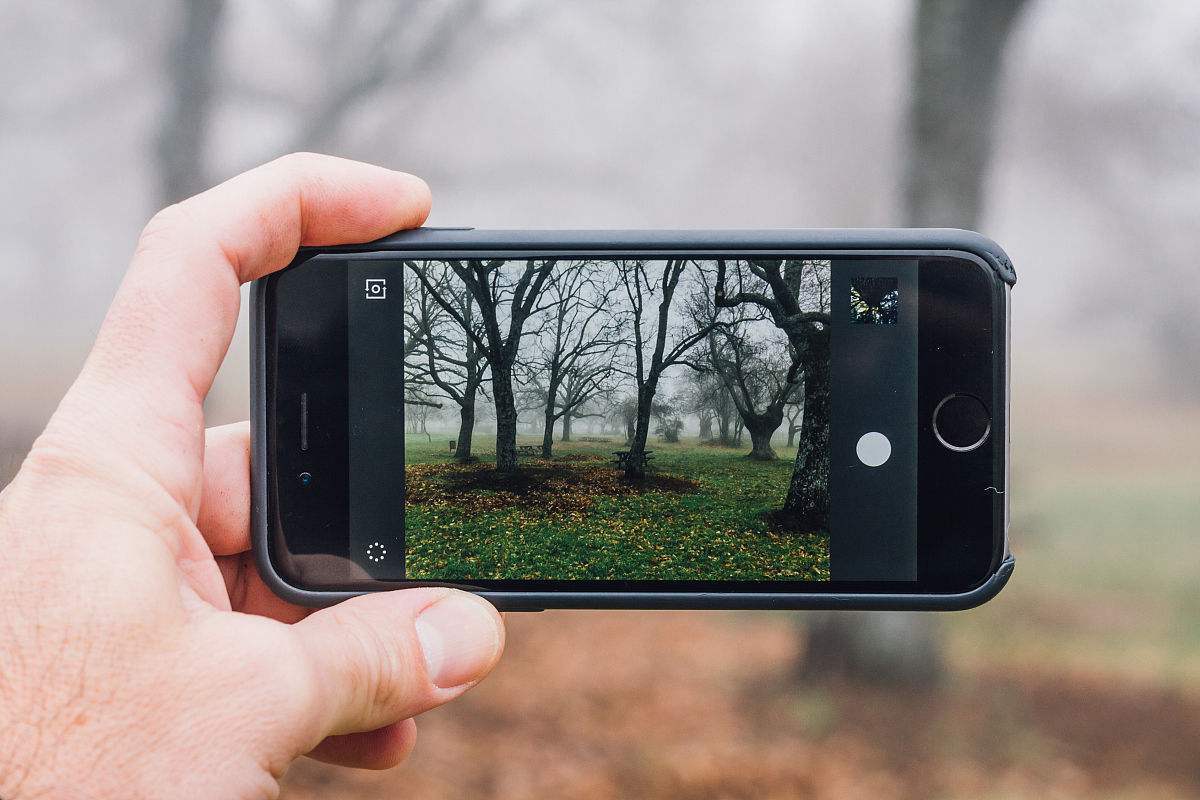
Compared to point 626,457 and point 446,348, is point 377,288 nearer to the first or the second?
point 446,348

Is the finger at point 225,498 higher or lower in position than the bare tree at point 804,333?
lower

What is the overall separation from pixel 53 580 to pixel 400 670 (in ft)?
0.89

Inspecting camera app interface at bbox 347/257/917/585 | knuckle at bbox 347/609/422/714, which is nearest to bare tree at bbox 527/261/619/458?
camera app interface at bbox 347/257/917/585

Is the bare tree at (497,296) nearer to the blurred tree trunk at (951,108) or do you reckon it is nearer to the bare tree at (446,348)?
the bare tree at (446,348)

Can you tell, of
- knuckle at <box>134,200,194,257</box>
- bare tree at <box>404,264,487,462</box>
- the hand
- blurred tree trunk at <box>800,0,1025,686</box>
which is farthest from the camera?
blurred tree trunk at <box>800,0,1025,686</box>

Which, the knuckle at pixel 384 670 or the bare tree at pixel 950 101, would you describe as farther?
the bare tree at pixel 950 101

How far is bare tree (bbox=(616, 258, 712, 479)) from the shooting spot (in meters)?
0.77

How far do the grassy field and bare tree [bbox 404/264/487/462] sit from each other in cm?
4

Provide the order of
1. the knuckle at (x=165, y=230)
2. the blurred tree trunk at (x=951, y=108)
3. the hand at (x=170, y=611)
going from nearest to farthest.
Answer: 1. the hand at (x=170, y=611)
2. the knuckle at (x=165, y=230)
3. the blurred tree trunk at (x=951, y=108)

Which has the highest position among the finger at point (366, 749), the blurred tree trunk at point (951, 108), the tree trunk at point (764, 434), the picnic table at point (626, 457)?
the blurred tree trunk at point (951, 108)

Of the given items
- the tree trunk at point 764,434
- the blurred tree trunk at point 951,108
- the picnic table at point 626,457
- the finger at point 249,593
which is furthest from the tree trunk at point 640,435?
the blurred tree trunk at point 951,108

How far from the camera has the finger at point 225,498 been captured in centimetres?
78

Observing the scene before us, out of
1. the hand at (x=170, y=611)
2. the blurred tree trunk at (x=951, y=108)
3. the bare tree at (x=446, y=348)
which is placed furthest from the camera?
the blurred tree trunk at (x=951, y=108)

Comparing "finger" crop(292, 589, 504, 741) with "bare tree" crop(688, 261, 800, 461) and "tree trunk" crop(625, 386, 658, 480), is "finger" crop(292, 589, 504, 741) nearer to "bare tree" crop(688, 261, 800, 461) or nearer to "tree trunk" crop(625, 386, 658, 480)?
"tree trunk" crop(625, 386, 658, 480)
